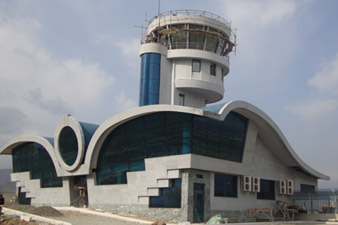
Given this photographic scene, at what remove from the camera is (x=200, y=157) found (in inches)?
1123

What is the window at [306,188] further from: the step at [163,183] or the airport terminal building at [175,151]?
the step at [163,183]

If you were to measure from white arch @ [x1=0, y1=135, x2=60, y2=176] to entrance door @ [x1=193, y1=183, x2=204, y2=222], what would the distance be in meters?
16.1

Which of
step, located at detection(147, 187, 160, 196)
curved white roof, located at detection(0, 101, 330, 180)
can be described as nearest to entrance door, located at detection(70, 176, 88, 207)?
curved white roof, located at detection(0, 101, 330, 180)

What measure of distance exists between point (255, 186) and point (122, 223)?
524 inches

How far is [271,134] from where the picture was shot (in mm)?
34875

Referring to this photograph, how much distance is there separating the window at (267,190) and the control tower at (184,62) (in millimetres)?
10170

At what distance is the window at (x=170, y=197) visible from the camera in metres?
28.4

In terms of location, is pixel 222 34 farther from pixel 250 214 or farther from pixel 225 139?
pixel 250 214

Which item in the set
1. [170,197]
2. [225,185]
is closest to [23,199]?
[170,197]

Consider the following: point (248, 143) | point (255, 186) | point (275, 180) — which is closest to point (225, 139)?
point (248, 143)

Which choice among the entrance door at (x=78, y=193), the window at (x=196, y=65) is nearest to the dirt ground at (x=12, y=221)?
the entrance door at (x=78, y=193)

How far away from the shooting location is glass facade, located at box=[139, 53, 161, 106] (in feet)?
129

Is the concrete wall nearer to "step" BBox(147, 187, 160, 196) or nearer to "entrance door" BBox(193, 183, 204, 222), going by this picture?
"step" BBox(147, 187, 160, 196)

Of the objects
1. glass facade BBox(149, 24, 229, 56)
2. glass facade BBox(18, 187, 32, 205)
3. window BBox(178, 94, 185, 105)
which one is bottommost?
glass facade BBox(18, 187, 32, 205)
